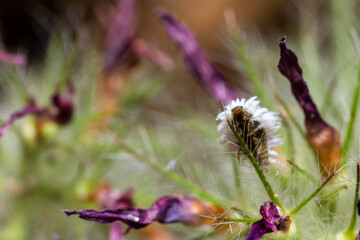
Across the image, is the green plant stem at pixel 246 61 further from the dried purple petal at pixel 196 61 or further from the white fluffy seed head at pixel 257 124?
the white fluffy seed head at pixel 257 124

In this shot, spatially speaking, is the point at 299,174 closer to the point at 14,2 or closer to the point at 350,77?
the point at 350,77

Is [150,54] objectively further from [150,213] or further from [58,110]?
[150,213]

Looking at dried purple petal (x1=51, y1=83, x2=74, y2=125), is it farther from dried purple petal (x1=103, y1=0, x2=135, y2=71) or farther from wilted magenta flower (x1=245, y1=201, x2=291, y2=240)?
wilted magenta flower (x1=245, y1=201, x2=291, y2=240)

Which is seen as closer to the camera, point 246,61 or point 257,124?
point 257,124

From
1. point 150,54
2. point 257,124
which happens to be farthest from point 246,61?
point 257,124

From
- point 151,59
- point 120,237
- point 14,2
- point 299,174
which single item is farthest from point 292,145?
point 14,2

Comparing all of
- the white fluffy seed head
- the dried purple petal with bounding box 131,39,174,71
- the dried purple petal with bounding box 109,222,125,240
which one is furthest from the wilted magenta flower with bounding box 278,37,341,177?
the dried purple petal with bounding box 131,39,174,71
